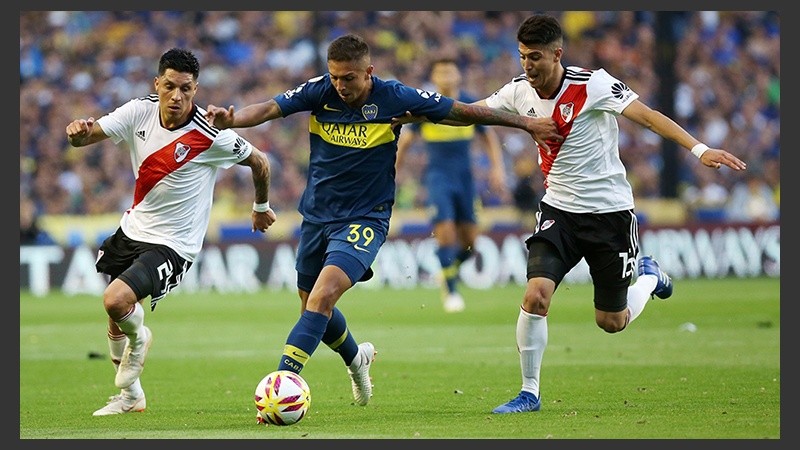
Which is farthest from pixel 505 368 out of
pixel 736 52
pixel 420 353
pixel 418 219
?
pixel 736 52

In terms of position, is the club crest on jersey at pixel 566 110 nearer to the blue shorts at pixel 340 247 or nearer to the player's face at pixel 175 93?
the blue shorts at pixel 340 247

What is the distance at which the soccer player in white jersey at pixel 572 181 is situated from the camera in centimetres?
855

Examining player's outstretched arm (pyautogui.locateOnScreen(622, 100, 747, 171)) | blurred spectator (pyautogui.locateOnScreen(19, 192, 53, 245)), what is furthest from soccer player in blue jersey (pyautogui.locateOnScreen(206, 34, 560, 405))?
blurred spectator (pyautogui.locateOnScreen(19, 192, 53, 245))

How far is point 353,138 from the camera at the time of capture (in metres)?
8.69

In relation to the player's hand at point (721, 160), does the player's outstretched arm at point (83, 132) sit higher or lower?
higher

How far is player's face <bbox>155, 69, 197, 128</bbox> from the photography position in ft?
28.9

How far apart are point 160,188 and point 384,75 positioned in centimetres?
1924

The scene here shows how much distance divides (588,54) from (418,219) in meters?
6.46

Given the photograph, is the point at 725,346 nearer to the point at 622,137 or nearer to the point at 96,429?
the point at 96,429

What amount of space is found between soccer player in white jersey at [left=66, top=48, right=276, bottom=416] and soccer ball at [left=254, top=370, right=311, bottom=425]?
1.43 m

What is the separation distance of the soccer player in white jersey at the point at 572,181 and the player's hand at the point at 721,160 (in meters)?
0.08

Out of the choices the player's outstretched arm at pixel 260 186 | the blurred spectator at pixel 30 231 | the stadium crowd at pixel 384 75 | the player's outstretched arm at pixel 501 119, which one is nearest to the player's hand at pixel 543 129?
the player's outstretched arm at pixel 501 119

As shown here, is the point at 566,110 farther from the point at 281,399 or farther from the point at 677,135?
the point at 281,399

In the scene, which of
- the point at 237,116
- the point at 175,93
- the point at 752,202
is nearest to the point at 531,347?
the point at 237,116
